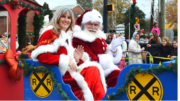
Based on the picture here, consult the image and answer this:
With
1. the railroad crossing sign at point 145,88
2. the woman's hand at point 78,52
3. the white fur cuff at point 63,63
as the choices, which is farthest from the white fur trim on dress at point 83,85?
the railroad crossing sign at point 145,88

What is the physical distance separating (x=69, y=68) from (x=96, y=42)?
782 millimetres

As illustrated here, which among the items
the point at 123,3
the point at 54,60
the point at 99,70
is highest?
the point at 123,3

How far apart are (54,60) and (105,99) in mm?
875

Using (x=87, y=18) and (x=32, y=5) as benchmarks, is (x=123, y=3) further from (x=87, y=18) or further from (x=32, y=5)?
(x=87, y=18)

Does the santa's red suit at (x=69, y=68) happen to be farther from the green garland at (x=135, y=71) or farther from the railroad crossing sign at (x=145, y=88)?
the railroad crossing sign at (x=145, y=88)

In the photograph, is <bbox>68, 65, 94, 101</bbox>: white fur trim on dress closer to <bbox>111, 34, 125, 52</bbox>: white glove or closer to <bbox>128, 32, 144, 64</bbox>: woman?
<bbox>111, 34, 125, 52</bbox>: white glove

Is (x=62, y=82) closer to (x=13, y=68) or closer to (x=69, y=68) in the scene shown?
(x=69, y=68)

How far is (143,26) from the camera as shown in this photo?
39.2m

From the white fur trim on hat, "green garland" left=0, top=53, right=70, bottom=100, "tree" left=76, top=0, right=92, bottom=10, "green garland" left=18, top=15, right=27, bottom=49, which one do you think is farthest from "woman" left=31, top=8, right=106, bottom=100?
"tree" left=76, top=0, right=92, bottom=10

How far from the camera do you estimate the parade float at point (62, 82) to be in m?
1.77

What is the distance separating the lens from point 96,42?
322 cm

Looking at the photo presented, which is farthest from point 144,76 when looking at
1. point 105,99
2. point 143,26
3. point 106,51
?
point 143,26

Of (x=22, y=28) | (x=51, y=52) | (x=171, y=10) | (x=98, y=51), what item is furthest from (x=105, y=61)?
(x=171, y=10)

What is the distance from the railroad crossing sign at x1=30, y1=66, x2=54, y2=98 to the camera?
2.61 m
